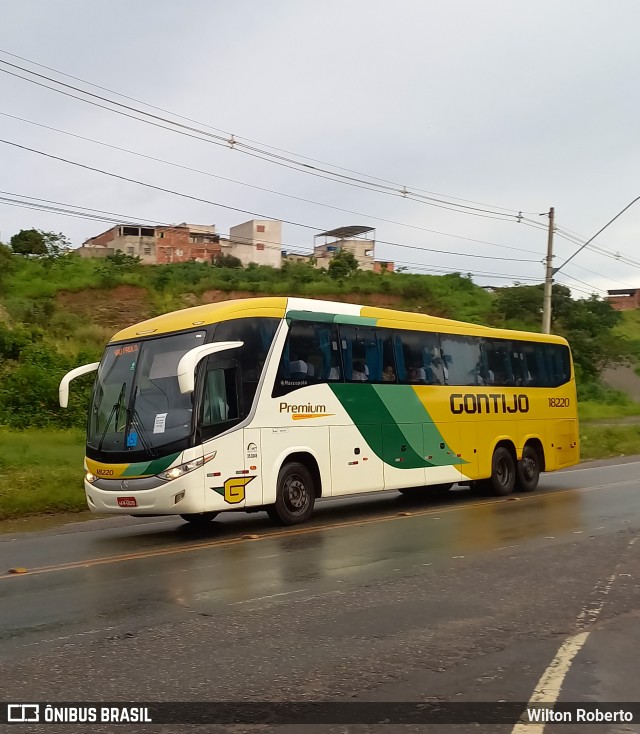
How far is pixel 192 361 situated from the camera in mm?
11766

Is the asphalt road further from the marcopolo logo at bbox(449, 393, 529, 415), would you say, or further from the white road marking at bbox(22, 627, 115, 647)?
the marcopolo logo at bbox(449, 393, 529, 415)

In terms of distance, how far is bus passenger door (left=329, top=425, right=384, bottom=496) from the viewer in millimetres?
14406

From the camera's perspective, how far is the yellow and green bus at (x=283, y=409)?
1228 cm

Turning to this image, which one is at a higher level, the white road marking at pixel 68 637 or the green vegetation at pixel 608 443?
the green vegetation at pixel 608 443

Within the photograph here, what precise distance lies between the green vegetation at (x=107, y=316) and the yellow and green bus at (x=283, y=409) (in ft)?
14.9

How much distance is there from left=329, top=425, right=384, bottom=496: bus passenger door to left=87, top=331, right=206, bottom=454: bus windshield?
299cm

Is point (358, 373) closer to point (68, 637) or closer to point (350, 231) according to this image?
point (68, 637)

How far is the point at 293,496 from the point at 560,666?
7908mm

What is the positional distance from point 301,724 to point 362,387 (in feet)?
34.3

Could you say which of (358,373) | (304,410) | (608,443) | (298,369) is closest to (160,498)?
(304,410)

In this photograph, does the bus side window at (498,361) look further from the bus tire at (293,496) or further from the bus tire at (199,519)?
the bus tire at (199,519)

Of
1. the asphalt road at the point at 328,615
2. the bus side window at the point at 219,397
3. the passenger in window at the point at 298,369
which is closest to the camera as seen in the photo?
the asphalt road at the point at 328,615

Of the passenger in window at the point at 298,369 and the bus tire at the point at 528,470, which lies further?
the bus tire at the point at 528,470

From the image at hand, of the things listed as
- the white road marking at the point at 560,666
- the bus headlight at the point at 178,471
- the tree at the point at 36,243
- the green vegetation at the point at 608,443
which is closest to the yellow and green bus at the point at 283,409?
the bus headlight at the point at 178,471
